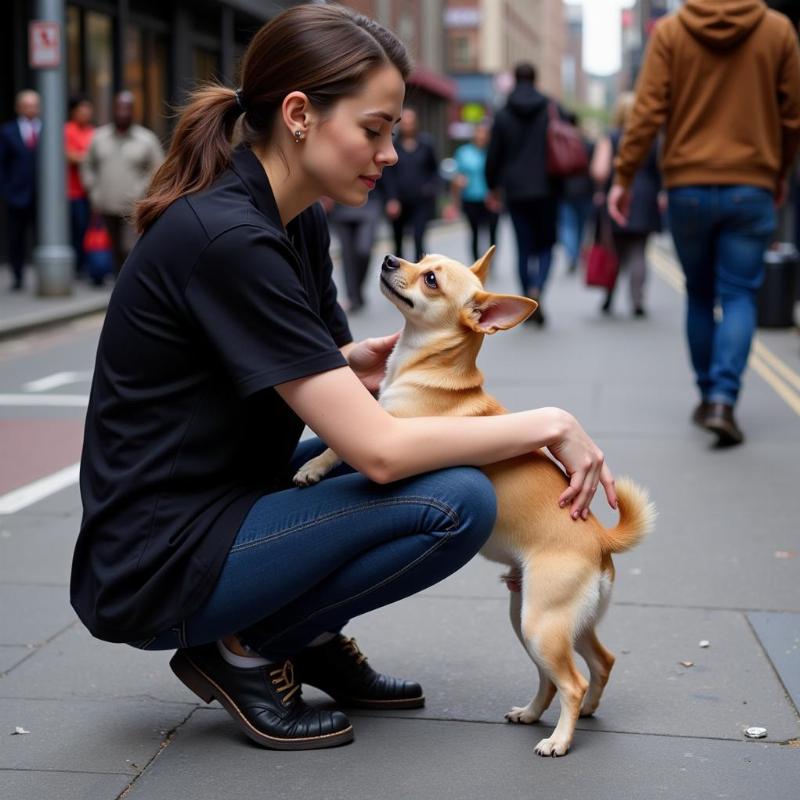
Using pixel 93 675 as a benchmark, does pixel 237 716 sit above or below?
above

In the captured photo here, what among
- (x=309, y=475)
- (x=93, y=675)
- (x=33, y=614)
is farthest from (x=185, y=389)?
(x=33, y=614)

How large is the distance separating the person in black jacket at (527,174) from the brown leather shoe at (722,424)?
6022mm

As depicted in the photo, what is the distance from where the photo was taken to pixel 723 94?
24.2ft

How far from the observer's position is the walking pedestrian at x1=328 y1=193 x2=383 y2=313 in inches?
557

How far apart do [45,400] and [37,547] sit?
3.85 meters

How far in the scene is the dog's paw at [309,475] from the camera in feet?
11.1

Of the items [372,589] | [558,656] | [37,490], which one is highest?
[372,589]

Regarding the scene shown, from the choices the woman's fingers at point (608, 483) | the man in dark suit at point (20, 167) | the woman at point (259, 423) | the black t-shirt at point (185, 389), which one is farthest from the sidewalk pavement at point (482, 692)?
the man in dark suit at point (20, 167)

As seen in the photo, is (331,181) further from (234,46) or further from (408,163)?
(234,46)

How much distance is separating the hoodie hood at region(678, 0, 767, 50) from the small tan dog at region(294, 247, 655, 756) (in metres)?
4.19

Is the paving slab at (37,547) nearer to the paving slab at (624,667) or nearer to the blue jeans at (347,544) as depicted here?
the paving slab at (624,667)

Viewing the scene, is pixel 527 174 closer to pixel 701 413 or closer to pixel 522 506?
pixel 701 413

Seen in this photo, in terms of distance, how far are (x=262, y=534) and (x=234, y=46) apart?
98.4 feet

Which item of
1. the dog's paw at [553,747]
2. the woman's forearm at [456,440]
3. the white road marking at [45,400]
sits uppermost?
the woman's forearm at [456,440]
